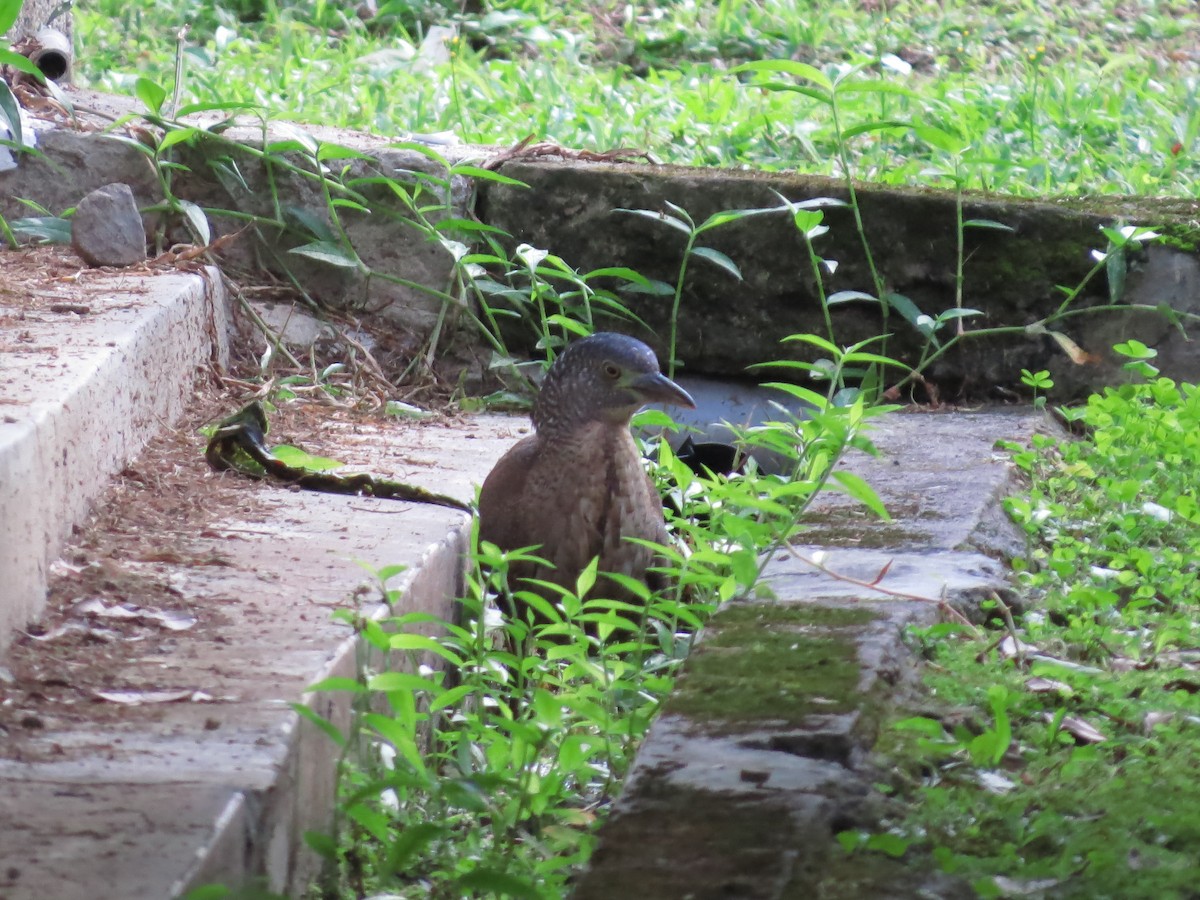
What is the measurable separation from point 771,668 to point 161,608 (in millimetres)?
1067

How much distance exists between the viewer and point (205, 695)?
224cm

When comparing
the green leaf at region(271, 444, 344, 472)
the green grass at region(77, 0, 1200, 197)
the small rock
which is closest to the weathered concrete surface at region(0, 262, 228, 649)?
the small rock

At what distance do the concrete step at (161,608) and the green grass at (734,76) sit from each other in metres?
1.95

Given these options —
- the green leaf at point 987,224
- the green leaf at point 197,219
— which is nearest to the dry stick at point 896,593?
the green leaf at point 987,224

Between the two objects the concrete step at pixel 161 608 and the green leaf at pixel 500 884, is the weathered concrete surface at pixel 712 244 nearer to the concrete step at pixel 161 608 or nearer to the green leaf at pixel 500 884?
the concrete step at pixel 161 608

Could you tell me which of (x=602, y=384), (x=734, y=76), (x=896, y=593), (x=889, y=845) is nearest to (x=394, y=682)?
(x=889, y=845)

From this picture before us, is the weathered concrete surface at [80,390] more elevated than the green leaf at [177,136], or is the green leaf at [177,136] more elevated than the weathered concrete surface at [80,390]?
the green leaf at [177,136]

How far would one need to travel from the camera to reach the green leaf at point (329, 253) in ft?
15.0

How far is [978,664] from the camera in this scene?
2.48 meters

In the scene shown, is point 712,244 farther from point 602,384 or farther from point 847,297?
Answer: point 602,384

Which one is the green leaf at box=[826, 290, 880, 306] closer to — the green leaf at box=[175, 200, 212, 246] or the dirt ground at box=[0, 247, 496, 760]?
the dirt ground at box=[0, 247, 496, 760]

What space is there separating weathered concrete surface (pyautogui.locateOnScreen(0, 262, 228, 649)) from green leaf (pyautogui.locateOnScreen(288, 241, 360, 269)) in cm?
29

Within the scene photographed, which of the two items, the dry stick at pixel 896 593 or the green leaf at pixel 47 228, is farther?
the green leaf at pixel 47 228

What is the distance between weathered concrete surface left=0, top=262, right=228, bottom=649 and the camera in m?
2.52
